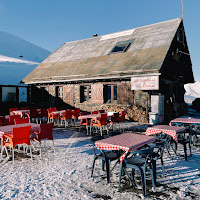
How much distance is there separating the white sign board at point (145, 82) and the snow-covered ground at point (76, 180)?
4.90 meters

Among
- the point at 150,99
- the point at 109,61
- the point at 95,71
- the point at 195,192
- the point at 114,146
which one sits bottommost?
the point at 195,192

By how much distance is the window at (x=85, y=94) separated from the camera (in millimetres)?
13047

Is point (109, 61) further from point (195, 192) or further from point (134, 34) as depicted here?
point (195, 192)

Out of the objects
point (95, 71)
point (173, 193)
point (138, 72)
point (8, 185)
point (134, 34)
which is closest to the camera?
point (173, 193)

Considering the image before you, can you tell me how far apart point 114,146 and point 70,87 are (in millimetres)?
10658

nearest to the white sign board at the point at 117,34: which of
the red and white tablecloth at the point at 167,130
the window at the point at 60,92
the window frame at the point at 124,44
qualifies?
the window frame at the point at 124,44

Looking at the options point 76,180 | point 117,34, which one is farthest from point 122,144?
point 117,34

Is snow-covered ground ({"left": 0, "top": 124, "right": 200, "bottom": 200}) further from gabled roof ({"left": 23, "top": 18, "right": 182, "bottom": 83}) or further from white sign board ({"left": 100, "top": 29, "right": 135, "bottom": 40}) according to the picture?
white sign board ({"left": 100, "top": 29, "right": 135, "bottom": 40})

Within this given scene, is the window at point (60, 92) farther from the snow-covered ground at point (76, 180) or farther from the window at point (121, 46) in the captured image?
the snow-covered ground at point (76, 180)

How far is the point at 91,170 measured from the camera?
4.07m

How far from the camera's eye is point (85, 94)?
44.1 ft

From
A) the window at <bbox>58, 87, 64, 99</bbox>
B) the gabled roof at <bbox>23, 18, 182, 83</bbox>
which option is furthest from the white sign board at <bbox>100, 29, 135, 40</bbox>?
the window at <bbox>58, 87, 64, 99</bbox>

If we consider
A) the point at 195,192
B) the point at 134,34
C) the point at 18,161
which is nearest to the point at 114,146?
the point at 195,192

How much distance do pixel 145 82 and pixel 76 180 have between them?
291 inches
